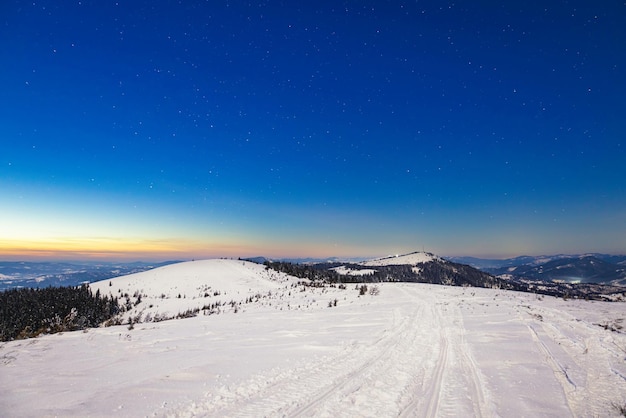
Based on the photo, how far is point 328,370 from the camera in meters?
6.48

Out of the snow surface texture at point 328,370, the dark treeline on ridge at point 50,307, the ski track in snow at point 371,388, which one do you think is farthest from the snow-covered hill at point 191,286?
the ski track in snow at point 371,388

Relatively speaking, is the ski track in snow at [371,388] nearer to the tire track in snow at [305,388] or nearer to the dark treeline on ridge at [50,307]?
the tire track in snow at [305,388]

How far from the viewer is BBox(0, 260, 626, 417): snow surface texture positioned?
4703mm

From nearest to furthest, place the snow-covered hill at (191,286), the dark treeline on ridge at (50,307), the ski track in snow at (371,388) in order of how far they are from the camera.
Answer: the ski track in snow at (371,388)
the dark treeline on ridge at (50,307)
the snow-covered hill at (191,286)

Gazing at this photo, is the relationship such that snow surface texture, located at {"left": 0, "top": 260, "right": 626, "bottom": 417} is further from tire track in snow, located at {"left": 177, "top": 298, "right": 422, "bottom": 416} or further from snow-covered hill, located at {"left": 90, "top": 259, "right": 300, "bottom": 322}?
snow-covered hill, located at {"left": 90, "top": 259, "right": 300, "bottom": 322}

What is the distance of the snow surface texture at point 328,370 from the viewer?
4.70m

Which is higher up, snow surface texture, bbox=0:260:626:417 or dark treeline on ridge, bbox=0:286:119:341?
snow surface texture, bbox=0:260:626:417

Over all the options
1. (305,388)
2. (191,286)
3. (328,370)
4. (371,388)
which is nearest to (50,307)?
(191,286)

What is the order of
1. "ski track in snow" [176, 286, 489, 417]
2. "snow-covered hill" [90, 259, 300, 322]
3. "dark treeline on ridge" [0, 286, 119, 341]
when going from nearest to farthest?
"ski track in snow" [176, 286, 489, 417]
"dark treeline on ridge" [0, 286, 119, 341]
"snow-covered hill" [90, 259, 300, 322]

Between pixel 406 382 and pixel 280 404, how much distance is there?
8.59 feet

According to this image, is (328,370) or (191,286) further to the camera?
(191,286)

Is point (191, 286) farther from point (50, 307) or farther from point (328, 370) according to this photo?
point (328, 370)

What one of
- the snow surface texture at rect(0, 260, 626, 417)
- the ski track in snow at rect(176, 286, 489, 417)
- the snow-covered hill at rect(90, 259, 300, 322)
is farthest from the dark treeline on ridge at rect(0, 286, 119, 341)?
the ski track in snow at rect(176, 286, 489, 417)

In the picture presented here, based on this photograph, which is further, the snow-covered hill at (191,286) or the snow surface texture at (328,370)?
the snow-covered hill at (191,286)
